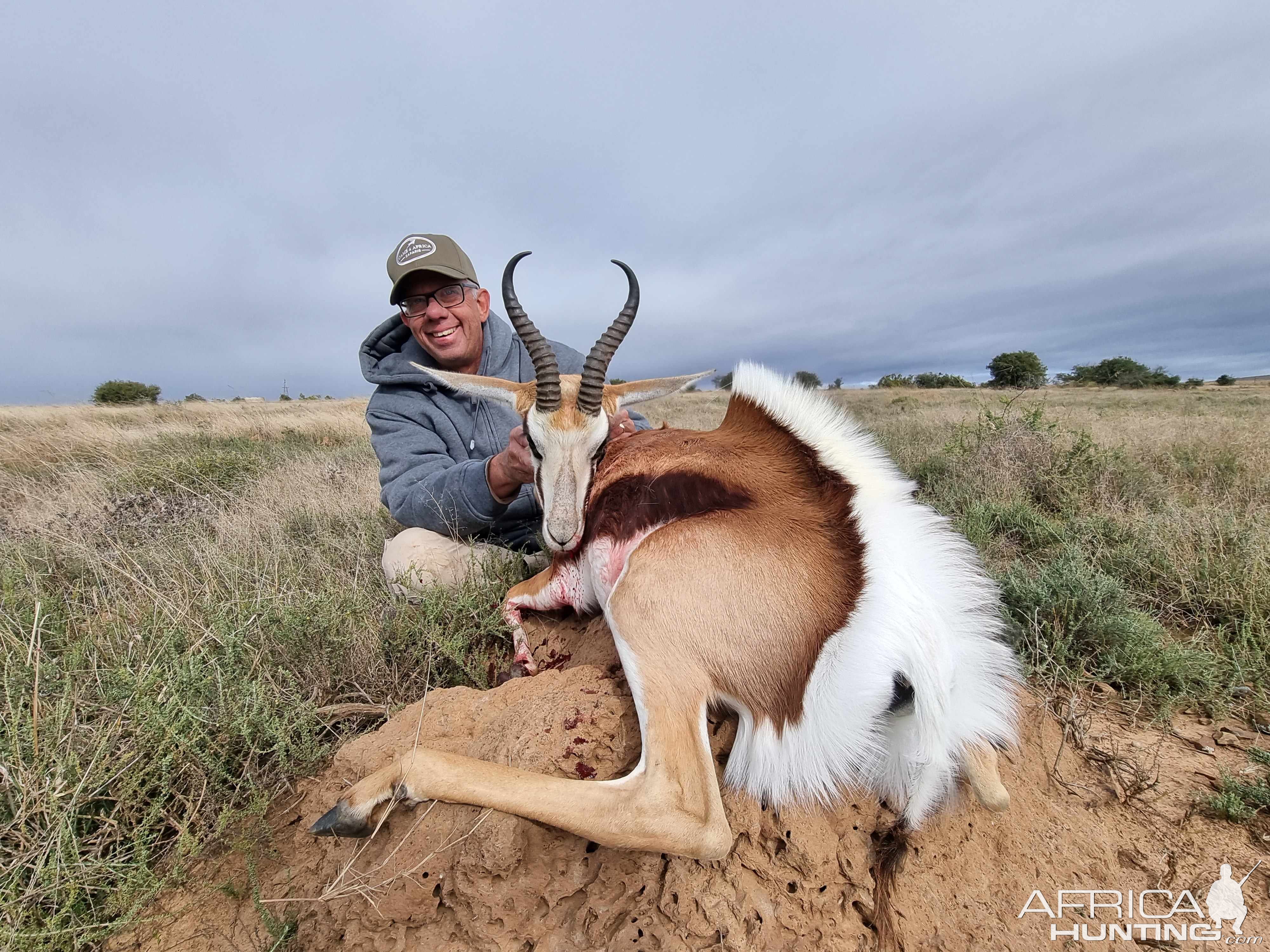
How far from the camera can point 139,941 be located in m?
1.78

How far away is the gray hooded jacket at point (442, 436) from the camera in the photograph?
4.14 meters

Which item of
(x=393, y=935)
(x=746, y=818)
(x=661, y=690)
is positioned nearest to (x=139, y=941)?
(x=393, y=935)

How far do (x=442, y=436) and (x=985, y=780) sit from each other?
4.34 m

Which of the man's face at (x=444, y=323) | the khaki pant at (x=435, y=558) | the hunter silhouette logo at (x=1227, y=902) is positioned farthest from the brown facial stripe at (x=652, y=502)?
the man's face at (x=444, y=323)

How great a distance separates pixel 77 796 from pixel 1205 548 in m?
5.96

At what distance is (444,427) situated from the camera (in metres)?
4.78

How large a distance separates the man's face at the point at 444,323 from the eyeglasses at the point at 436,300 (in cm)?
2

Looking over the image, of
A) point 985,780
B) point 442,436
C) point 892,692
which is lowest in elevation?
point 985,780

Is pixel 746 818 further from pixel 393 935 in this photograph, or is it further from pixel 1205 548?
pixel 1205 548

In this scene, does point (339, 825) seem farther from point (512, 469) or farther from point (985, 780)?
point (985, 780)

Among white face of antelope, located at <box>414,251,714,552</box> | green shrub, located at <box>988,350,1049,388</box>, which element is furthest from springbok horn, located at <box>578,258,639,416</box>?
green shrub, located at <box>988,350,1049,388</box>

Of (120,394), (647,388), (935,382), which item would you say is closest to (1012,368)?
(935,382)

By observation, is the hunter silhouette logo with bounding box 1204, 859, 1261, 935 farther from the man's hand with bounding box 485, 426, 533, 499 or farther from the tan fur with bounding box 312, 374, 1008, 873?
the man's hand with bounding box 485, 426, 533, 499

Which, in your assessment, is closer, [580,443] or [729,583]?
[729,583]
